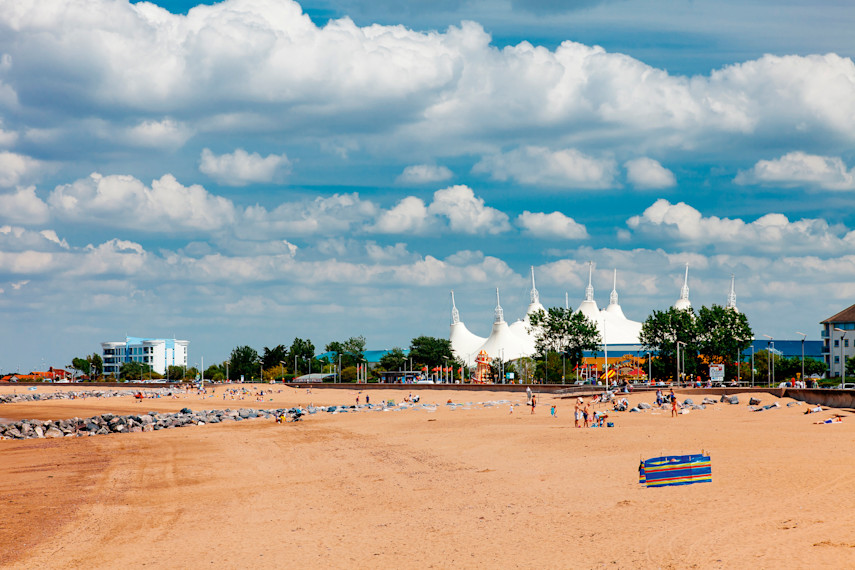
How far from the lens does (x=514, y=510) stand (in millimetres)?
14828

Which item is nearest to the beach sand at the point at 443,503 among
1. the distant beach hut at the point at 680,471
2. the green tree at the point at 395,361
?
the distant beach hut at the point at 680,471

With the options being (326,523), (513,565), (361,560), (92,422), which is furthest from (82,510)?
(92,422)

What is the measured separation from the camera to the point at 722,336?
86.4 m

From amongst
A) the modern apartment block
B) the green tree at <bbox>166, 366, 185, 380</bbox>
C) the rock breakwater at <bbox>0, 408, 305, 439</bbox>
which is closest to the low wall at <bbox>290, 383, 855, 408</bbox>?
the rock breakwater at <bbox>0, 408, 305, 439</bbox>

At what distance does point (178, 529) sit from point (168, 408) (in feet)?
161

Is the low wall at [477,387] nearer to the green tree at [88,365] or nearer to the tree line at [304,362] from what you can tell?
the tree line at [304,362]

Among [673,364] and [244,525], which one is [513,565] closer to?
[244,525]

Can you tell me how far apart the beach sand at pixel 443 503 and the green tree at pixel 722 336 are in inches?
2324

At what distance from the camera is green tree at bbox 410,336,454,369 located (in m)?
123

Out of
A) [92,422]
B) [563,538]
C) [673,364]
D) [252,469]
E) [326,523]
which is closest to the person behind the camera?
[563,538]

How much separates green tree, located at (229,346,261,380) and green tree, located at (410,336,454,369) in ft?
121

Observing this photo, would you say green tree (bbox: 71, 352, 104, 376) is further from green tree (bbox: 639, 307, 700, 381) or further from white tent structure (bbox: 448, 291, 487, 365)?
green tree (bbox: 639, 307, 700, 381)

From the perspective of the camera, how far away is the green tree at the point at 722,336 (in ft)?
281

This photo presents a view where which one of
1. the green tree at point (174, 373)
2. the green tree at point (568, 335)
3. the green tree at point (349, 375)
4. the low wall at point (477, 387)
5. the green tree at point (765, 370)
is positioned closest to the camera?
the low wall at point (477, 387)
